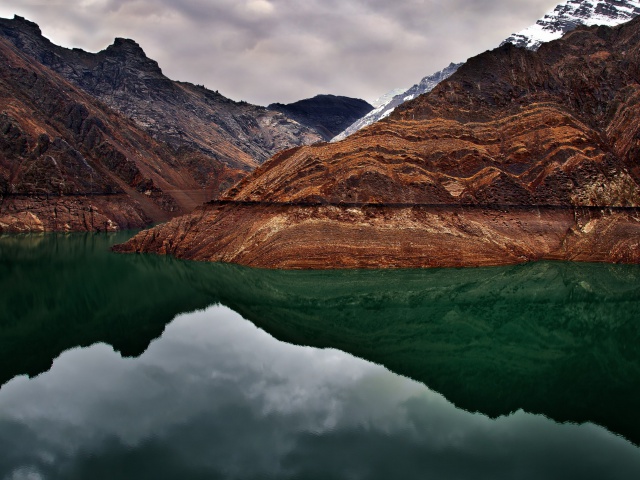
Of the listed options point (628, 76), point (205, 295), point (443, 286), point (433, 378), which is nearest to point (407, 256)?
point (443, 286)

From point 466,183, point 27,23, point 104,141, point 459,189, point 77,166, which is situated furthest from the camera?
point 27,23

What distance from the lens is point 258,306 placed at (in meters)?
24.2

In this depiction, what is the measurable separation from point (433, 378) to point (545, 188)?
30.0m

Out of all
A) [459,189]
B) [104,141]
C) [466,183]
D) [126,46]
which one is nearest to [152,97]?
[126,46]

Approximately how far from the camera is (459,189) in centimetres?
3791

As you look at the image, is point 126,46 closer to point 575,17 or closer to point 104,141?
point 104,141

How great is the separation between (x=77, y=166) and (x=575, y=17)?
108694 mm

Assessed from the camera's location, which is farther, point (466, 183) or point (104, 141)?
point (104, 141)

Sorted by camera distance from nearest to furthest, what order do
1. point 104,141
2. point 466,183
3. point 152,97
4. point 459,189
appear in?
point 459,189 < point 466,183 < point 104,141 < point 152,97

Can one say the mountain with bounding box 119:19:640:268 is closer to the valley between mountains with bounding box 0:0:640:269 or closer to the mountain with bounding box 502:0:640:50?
the valley between mountains with bounding box 0:0:640:269

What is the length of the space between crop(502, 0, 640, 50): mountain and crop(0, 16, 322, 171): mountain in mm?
80100

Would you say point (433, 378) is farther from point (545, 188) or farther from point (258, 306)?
point (545, 188)

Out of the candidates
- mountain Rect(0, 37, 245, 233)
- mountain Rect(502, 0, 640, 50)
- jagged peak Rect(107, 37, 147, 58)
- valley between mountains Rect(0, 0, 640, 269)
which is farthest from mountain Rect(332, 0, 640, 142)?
jagged peak Rect(107, 37, 147, 58)

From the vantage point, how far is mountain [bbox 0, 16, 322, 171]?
13150 cm
